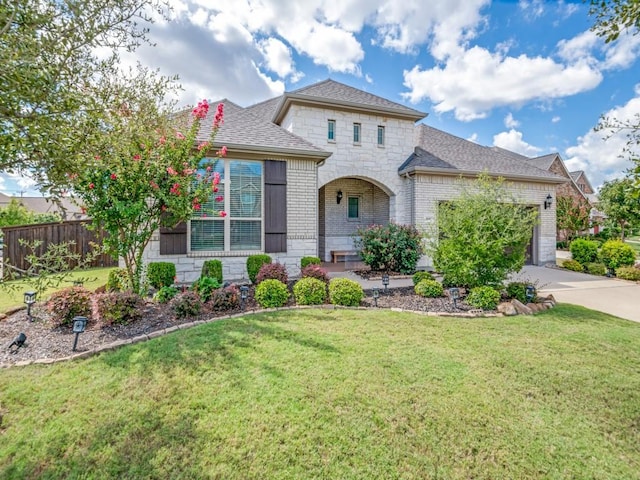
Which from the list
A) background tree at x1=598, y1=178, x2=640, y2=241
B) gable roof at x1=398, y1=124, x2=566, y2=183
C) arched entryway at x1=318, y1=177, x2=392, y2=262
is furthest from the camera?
background tree at x1=598, y1=178, x2=640, y2=241

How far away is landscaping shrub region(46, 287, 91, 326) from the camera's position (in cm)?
443

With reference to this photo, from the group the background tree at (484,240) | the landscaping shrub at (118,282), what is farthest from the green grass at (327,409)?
the landscaping shrub at (118,282)

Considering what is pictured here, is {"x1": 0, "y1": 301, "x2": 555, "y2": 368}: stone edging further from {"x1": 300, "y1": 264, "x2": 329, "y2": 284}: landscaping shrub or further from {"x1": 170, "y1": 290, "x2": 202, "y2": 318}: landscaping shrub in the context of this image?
{"x1": 300, "y1": 264, "x2": 329, "y2": 284}: landscaping shrub

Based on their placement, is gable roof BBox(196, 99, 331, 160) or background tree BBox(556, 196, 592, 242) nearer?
gable roof BBox(196, 99, 331, 160)

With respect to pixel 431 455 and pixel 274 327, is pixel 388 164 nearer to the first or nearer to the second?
pixel 274 327

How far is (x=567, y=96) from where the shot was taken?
11.4 metres

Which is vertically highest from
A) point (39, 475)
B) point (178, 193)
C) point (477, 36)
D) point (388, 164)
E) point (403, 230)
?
point (477, 36)

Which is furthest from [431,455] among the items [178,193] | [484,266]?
[178,193]

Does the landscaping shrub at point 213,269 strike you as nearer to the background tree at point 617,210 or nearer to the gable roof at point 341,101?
the gable roof at point 341,101

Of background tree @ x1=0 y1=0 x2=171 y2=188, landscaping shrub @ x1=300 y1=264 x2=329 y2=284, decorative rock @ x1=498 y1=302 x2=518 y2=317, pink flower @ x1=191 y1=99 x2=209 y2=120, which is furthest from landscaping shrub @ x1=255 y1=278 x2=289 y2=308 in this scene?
decorative rock @ x1=498 y1=302 x2=518 y2=317

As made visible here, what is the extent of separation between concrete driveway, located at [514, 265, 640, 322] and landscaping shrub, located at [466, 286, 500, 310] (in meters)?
1.93

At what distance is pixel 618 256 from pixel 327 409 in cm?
1266

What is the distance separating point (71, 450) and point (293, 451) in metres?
1.66

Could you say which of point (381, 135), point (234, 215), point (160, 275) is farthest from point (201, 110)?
point (381, 135)
